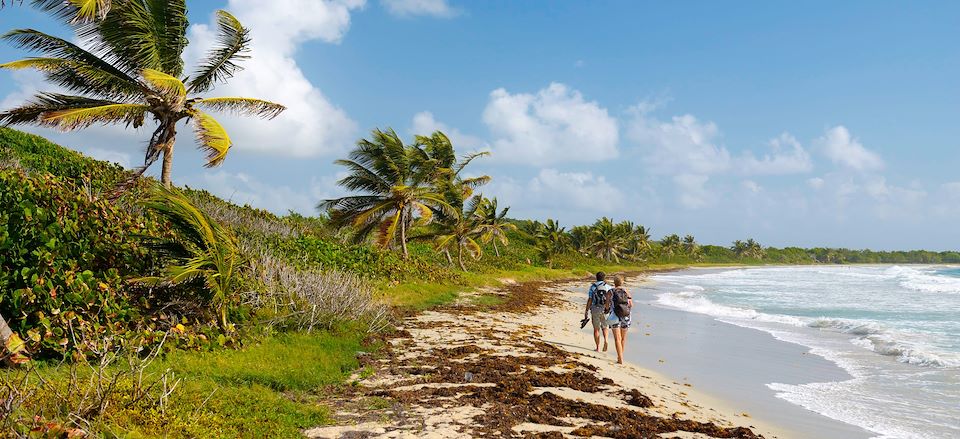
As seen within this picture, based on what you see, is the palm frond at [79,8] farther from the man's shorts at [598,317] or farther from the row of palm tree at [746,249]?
the row of palm tree at [746,249]

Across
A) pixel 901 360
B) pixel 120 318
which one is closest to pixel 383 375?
pixel 120 318

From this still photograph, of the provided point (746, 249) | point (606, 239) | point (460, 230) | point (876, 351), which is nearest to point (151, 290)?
point (876, 351)

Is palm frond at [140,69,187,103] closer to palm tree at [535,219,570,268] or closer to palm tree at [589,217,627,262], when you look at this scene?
palm tree at [535,219,570,268]

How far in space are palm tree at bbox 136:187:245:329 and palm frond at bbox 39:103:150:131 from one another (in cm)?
588

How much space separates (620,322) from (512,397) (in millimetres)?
4552

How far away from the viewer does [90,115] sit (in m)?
12.6

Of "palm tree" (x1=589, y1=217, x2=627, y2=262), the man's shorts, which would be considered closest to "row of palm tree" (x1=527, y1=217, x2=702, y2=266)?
"palm tree" (x1=589, y1=217, x2=627, y2=262)

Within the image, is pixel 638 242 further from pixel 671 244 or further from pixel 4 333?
pixel 4 333

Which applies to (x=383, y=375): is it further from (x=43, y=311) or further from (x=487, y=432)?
(x=43, y=311)

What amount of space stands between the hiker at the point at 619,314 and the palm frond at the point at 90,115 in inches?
473

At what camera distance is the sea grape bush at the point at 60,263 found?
6.81m

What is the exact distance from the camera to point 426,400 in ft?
24.0

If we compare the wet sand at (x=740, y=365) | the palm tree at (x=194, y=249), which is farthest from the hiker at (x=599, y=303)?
the palm tree at (x=194, y=249)

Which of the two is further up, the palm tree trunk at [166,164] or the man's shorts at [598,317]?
the palm tree trunk at [166,164]
